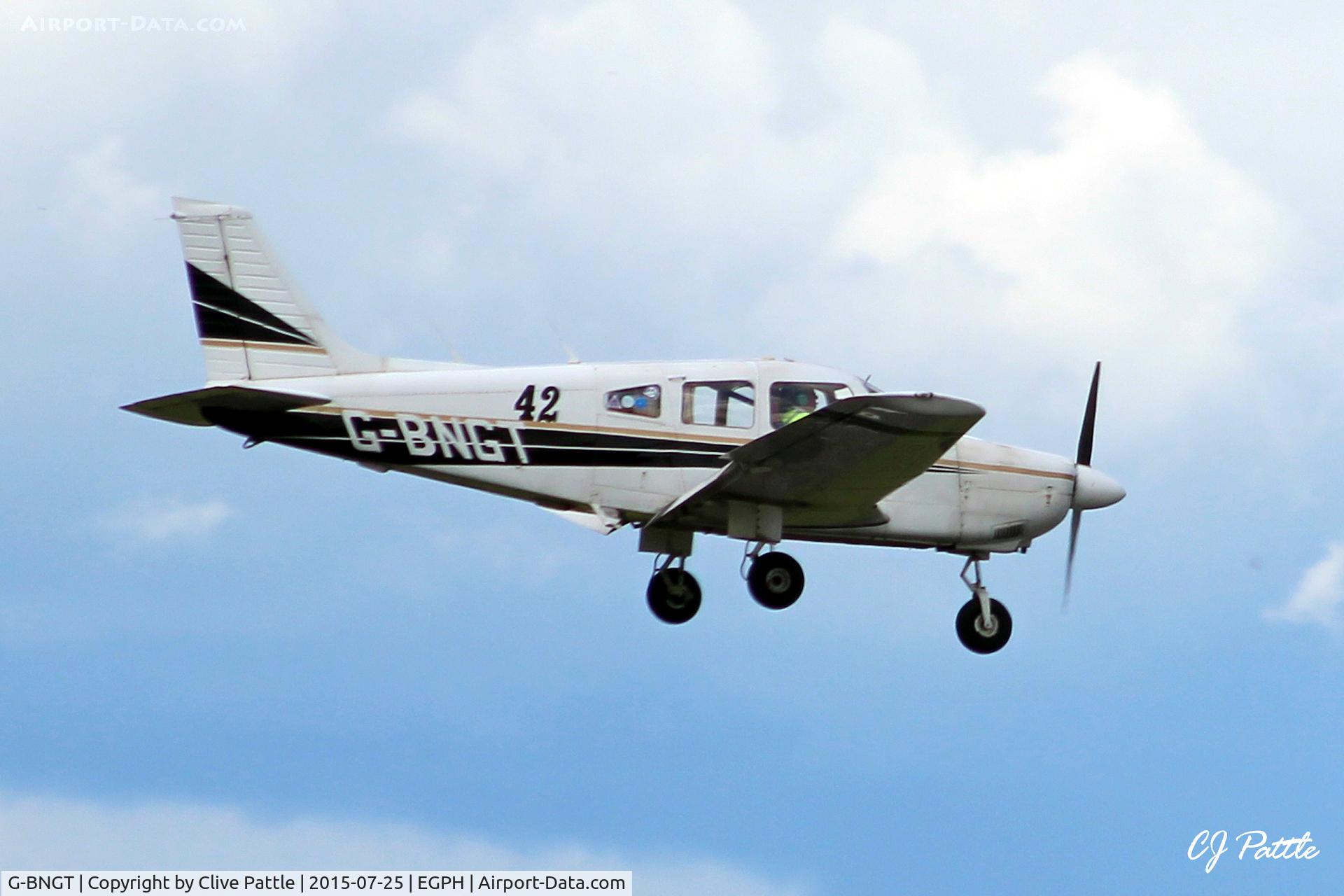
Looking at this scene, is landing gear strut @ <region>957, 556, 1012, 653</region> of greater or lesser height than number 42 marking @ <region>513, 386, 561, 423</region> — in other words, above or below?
below

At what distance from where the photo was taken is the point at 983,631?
18734 mm

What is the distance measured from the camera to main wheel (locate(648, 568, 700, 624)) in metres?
18.2

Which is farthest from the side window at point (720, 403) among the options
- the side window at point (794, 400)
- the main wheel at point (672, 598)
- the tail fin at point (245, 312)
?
the tail fin at point (245, 312)

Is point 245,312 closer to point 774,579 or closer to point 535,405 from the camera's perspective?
point 535,405

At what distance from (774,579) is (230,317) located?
6.03 m

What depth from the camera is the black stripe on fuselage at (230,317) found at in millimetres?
17266

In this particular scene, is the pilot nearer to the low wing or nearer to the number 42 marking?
the low wing

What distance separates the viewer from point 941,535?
18.3 m

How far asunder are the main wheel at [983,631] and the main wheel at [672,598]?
117 inches

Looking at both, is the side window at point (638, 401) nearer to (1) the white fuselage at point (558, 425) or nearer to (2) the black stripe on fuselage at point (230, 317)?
(1) the white fuselage at point (558, 425)

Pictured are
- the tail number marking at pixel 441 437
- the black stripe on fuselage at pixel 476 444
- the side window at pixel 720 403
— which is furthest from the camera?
the side window at pixel 720 403

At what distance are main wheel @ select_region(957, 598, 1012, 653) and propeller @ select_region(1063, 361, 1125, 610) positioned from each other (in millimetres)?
724

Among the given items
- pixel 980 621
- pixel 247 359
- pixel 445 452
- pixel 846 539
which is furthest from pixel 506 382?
pixel 980 621

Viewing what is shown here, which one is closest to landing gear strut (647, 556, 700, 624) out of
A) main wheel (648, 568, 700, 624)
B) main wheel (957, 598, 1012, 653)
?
main wheel (648, 568, 700, 624)
